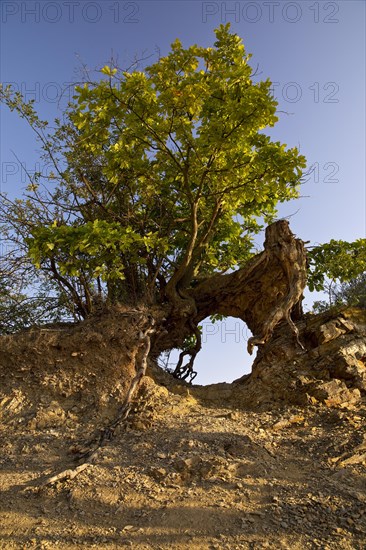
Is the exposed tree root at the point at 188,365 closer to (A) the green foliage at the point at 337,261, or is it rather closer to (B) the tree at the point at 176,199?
(B) the tree at the point at 176,199

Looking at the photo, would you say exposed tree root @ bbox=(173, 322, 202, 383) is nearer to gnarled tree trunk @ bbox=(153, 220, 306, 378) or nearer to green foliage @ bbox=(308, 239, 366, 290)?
gnarled tree trunk @ bbox=(153, 220, 306, 378)

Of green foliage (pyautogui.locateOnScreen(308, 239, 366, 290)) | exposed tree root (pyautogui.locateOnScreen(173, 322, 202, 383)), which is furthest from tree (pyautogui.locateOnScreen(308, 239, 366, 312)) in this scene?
exposed tree root (pyautogui.locateOnScreen(173, 322, 202, 383))

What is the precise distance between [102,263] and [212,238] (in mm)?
3541

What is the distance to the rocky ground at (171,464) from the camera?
403 cm

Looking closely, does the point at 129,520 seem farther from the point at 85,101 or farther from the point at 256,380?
the point at 85,101

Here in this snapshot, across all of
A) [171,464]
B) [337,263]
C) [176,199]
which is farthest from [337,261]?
[171,464]

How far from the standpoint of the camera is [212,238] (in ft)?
34.2

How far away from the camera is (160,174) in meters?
9.48

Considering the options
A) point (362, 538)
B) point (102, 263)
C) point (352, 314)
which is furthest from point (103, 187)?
point (362, 538)

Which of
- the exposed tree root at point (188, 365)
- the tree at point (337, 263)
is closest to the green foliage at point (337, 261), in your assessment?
the tree at point (337, 263)

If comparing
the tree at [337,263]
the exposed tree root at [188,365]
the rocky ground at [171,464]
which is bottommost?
the rocky ground at [171,464]

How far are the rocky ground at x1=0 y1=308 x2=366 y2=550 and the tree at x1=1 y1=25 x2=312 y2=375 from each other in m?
1.66

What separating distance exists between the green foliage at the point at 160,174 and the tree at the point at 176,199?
25mm

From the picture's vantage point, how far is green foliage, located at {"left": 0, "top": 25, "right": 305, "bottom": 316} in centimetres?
696
